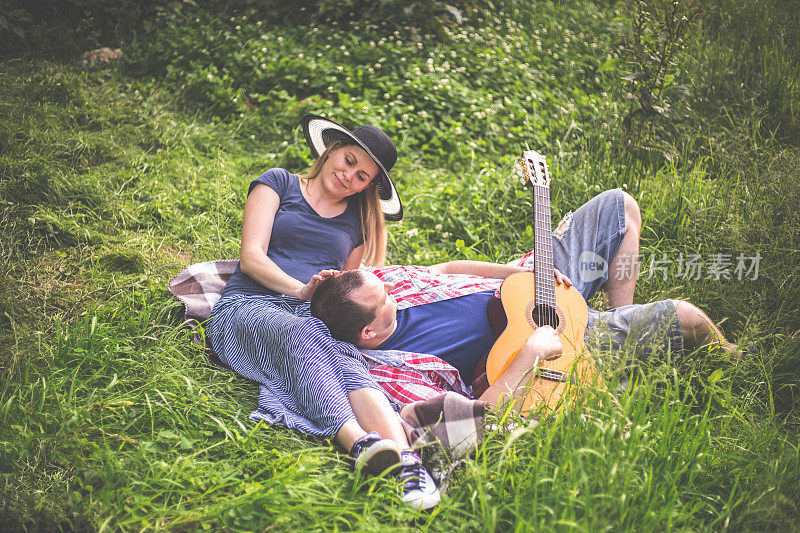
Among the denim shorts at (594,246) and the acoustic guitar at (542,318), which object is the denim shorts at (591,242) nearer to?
the denim shorts at (594,246)

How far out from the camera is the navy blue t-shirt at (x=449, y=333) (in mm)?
2609

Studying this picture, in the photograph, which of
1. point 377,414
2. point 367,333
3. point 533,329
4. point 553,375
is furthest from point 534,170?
point 377,414

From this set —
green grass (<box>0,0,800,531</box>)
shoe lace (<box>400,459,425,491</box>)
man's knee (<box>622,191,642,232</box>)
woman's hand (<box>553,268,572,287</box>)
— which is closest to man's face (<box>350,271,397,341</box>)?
green grass (<box>0,0,800,531</box>)

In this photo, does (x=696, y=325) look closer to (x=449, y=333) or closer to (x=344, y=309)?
(x=449, y=333)

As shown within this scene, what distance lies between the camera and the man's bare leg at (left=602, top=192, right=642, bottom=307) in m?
2.83

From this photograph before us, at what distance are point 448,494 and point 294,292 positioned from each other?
121 cm

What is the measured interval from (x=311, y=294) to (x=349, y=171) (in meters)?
0.72

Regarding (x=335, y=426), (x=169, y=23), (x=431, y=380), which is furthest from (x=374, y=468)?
(x=169, y=23)

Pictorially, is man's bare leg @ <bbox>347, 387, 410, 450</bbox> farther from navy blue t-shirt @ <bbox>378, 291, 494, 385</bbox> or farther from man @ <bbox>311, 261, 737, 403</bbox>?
navy blue t-shirt @ <bbox>378, 291, 494, 385</bbox>

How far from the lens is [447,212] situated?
4316 mm

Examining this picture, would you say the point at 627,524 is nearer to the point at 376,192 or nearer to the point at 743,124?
the point at 376,192

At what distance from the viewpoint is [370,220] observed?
Answer: 3.21 meters

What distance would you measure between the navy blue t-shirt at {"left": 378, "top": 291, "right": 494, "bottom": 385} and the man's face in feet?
0.37

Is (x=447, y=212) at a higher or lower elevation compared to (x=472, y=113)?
lower
